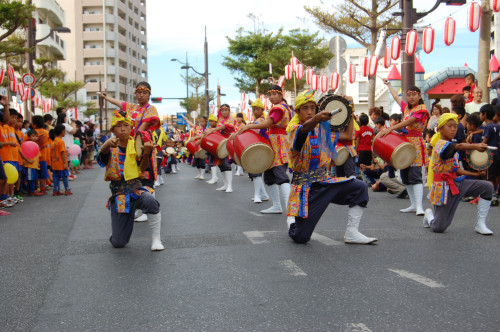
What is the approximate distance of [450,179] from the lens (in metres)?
6.61

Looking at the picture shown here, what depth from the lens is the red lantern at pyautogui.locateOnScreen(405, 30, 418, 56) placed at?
13.6m

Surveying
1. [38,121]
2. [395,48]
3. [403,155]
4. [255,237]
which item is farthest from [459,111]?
[38,121]

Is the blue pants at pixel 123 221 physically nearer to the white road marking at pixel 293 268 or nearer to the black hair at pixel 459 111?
the white road marking at pixel 293 268

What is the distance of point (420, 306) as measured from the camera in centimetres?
383

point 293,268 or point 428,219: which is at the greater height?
point 428,219

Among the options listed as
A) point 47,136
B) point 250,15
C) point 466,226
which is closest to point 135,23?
point 250,15

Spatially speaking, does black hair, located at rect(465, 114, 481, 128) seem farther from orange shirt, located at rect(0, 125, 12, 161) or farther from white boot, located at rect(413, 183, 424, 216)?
orange shirt, located at rect(0, 125, 12, 161)

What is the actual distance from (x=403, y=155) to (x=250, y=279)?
4.13m

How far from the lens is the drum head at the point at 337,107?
6.46m

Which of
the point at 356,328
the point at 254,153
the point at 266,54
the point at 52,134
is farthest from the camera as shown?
the point at 266,54

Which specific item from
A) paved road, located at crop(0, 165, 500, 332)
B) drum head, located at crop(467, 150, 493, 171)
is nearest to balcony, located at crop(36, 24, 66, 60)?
paved road, located at crop(0, 165, 500, 332)

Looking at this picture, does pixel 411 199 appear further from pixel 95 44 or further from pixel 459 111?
pixel 95 44

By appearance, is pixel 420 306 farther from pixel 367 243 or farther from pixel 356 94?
pixel 356 94

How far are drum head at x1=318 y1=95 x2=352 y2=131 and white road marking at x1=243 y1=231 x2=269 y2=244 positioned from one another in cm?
150
